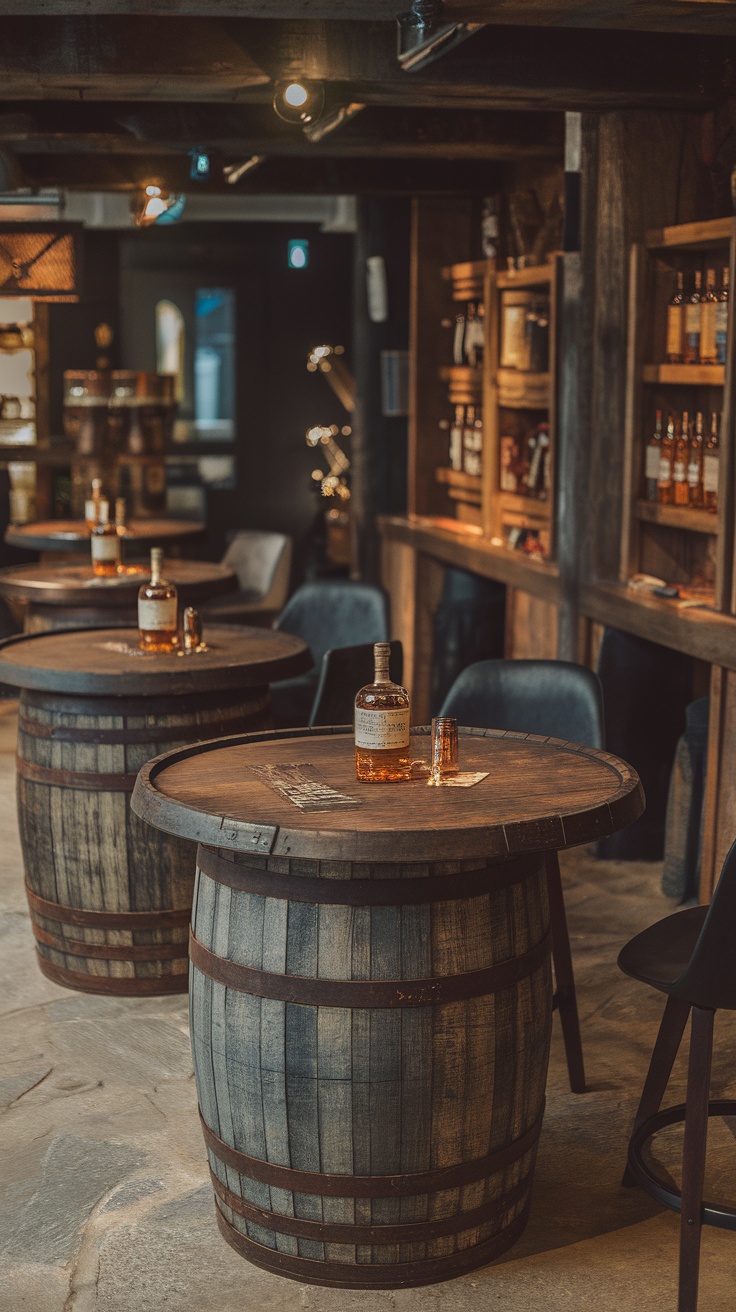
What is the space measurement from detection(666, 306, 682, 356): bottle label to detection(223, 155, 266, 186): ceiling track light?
7.71 ft

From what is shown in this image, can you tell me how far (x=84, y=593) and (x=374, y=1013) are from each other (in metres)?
3.11

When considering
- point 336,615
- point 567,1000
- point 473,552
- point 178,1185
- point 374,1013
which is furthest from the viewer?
point 473,552

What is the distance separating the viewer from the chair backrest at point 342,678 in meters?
3.87

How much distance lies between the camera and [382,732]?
105 inches

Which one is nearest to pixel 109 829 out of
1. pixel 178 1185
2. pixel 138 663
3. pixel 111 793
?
pixel 111 793

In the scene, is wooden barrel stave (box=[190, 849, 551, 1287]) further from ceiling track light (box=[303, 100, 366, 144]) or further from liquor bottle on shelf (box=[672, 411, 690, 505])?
ceiling track light (box=[303, 100, 366, 144])

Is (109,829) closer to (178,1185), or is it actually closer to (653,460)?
(178,1185)

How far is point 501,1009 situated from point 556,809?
1.09ft

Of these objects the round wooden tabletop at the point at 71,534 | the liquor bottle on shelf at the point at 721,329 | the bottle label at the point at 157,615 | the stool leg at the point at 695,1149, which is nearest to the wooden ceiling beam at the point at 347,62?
the liquor bottle on shelf at the point at 721,329

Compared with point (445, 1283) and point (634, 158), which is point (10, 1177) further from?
A: point (634, 158)

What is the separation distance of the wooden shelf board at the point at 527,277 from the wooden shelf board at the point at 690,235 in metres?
0.66

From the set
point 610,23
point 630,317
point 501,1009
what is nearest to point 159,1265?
point 501,1009

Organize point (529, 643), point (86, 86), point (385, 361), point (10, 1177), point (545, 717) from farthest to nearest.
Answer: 1. point (385, 361)
2. point (529, 643)
3. point (86, 86)
4. point (545, 717)
5. point (10, 1177)

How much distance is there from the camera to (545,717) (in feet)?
11.6
